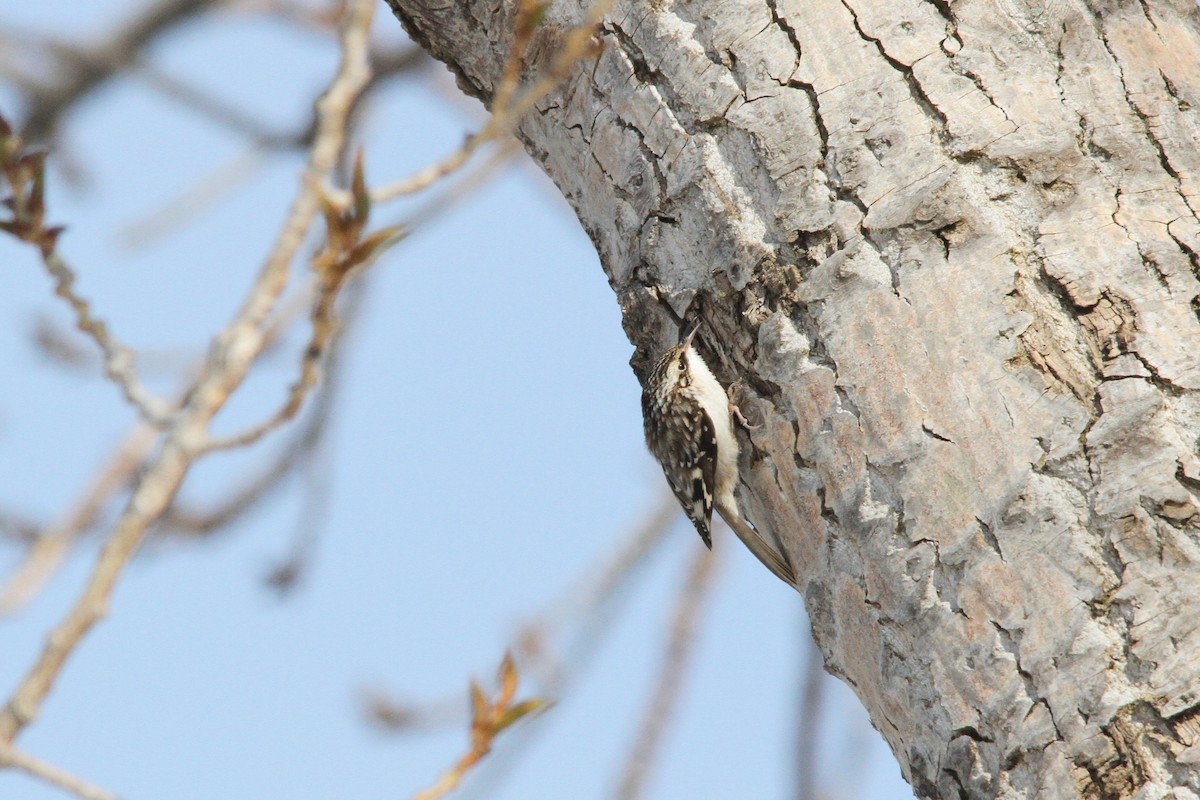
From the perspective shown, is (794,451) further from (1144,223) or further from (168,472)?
(168,472)

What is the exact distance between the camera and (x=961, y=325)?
198 cm

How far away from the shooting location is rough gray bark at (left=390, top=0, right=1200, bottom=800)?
1793mm

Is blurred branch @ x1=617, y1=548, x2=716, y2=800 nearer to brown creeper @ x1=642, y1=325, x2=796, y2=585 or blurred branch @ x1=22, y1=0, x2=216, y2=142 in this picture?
brown creeper @ x1=642, y1=325, x2=796, y2=585

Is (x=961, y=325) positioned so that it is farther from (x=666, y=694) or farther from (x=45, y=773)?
(x=666, y=694)

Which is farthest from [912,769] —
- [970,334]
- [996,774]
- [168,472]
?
[168,472]

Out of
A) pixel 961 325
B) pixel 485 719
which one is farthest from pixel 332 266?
pixel 961 325

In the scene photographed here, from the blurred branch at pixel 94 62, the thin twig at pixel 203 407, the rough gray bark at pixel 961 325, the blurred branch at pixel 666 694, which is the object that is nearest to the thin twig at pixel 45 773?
the thin twig at pixel 203 407

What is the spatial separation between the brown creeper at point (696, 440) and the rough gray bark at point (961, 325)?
35cm

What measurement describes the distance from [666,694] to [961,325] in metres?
2.50

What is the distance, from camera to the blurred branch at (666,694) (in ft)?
13.6

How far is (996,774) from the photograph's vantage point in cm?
183

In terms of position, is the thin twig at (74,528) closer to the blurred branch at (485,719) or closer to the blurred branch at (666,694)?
the blurred branch at (485,719)

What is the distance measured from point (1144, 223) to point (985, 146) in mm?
271

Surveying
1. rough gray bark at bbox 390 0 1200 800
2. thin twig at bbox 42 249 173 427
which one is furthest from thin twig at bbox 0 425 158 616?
rough gray bark at bbox 390 0 1200 800
